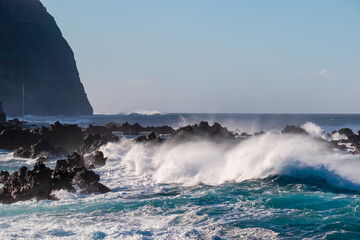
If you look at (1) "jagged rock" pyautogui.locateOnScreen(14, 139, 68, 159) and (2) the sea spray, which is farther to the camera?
(1) "jagged rock" pyautogui.locateOnScreen(14, 139, 68, 159)

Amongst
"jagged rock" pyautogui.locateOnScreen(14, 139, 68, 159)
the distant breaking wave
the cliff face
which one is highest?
the cliff face

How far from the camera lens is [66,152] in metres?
31.9

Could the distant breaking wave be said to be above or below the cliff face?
below

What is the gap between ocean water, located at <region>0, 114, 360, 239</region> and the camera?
1048cm

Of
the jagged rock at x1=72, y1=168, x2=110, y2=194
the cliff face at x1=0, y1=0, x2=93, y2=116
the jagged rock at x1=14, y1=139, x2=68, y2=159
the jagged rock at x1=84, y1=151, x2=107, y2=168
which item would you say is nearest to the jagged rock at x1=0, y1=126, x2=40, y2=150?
the jagged rock at x1=14, y1=139, x2=68, y2=159

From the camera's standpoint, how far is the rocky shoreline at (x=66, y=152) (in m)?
15.3

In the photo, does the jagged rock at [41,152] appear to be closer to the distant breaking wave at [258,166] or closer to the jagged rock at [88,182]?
the distant breaking wave at [258,166]

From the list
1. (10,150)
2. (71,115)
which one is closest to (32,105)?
(71,115)

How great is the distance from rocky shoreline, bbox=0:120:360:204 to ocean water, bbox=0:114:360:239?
2.32 ft

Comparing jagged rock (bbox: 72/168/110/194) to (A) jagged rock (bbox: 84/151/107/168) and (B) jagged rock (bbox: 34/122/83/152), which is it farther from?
(B) jagged rock (bbox: 34/122/83/152)

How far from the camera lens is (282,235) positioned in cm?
1001

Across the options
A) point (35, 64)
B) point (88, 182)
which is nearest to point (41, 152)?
point (88, 182)

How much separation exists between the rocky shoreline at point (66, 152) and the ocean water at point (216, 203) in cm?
71

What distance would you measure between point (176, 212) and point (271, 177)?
243 inches
